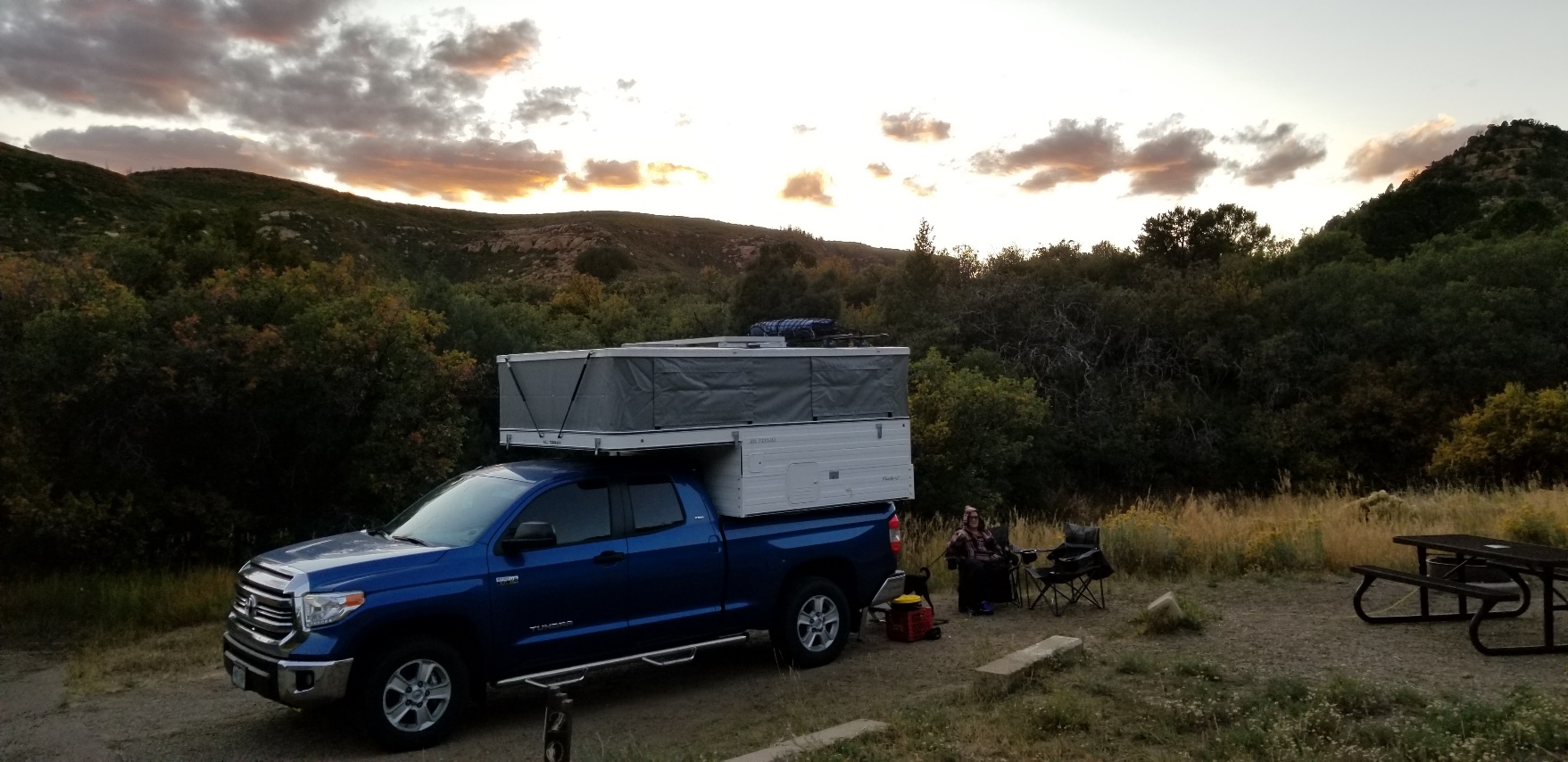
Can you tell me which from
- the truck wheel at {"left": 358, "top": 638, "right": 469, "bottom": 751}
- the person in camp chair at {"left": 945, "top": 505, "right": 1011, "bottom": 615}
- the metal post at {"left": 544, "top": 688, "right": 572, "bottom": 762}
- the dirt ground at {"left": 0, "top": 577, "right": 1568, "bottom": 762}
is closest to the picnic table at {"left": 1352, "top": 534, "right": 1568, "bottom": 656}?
the dirt ground at {"left": 0, "top": 577, "right": 1568, "bottom": 762}

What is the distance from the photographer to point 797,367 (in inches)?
357

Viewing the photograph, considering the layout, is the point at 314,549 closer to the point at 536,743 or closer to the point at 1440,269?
the point at 536,743

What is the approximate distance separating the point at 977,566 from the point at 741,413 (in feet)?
12.6

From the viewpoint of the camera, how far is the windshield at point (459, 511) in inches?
297

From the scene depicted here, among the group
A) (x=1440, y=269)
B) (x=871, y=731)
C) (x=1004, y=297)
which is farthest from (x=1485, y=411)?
(x=871, y=731)

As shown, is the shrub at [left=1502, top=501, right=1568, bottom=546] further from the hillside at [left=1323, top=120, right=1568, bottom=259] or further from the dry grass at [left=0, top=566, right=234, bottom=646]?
the hillside at [left=1323, top=120, right=1568, bottom=259]

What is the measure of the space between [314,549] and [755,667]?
12.2 ft

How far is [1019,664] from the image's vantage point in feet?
25.6

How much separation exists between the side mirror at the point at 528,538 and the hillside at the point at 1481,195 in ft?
138

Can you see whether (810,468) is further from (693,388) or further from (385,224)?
(385,224)

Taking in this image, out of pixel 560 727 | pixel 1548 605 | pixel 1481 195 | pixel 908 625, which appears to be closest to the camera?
pixel 560 727

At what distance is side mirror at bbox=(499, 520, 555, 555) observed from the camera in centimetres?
724

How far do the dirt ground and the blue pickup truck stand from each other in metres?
0.39

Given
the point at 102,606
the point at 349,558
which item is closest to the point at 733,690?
the point at 349,558
